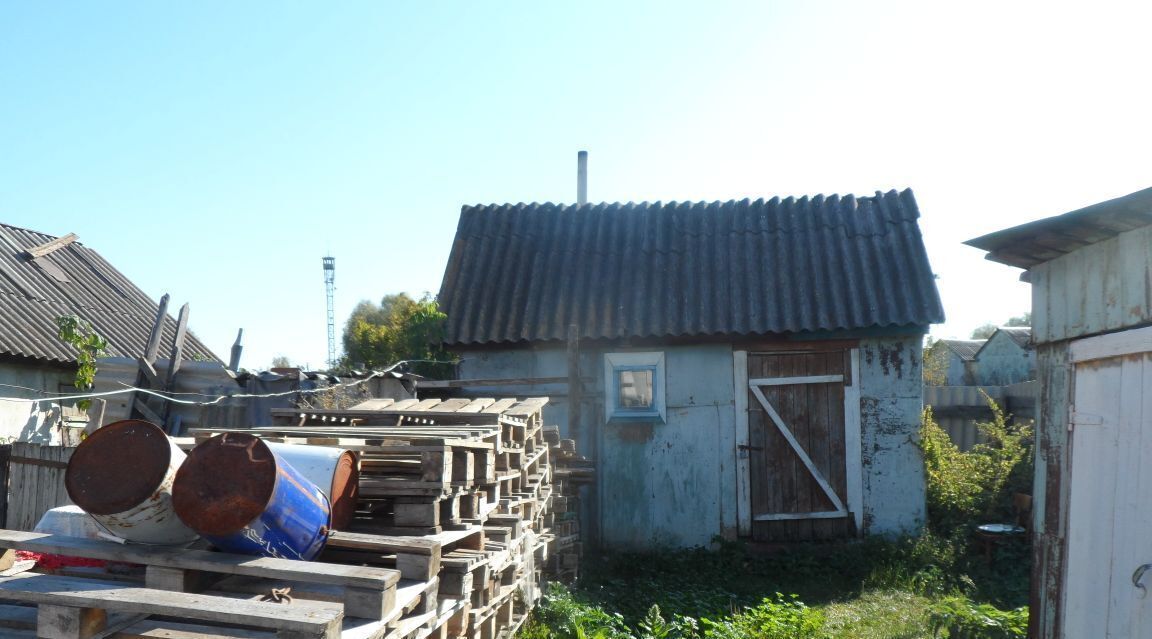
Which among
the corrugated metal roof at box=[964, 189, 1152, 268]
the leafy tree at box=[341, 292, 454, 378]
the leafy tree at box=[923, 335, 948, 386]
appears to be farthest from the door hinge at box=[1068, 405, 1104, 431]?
the leafy tree at box=[923, 335, 948, 386]

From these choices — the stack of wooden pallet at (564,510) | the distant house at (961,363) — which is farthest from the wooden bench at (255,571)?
the distant house at (961,363)

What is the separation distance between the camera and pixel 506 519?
612 centimetres

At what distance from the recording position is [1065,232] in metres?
5.54

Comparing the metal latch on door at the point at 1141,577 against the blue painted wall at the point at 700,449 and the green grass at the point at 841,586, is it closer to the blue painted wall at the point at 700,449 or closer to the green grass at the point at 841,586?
the green grass at the point at 841,586

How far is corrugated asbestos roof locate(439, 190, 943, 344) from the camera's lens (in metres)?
10.4

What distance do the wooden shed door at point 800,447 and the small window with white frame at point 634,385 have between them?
1101mm

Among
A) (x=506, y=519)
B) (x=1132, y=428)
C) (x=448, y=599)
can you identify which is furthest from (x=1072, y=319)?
(x=448, y=599)

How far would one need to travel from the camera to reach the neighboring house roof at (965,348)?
44.2 m

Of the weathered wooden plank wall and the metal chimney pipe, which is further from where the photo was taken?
the metal chimney pipe

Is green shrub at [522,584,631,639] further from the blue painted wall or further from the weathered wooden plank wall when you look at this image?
the weathered wooden plank wall

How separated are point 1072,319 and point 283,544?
5.11m

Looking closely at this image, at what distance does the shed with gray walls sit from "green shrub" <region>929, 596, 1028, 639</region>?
0.49 metres

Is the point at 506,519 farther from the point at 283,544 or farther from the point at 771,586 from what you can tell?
the point at 771,586

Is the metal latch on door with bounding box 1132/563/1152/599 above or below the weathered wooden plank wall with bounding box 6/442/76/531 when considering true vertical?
above
